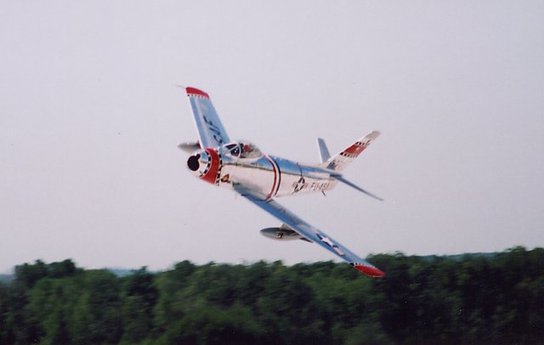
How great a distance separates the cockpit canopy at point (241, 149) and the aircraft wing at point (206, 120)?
2410mm

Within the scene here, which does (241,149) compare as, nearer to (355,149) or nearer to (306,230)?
(306,230)

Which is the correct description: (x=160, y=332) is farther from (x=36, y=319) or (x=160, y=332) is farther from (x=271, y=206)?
(x=271, y=206)

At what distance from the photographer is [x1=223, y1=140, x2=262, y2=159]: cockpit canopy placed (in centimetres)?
3275

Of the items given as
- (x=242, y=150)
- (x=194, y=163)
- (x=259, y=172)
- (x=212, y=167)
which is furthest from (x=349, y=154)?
(x=194, y=163)

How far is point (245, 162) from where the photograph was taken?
33.4 meters

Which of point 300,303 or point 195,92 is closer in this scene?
point 195,92

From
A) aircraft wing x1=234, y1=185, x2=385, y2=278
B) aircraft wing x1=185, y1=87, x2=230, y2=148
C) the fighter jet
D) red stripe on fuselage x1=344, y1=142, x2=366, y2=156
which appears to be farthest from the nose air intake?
red stripe on fuselage x1=344, y1=142, x2=366, y2=156

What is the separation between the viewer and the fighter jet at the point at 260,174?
31.7 metres

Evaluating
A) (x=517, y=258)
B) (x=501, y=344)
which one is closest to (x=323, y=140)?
(x=501, y=344)

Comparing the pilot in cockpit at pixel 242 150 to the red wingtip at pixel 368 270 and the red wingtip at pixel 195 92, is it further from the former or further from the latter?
the red wingtip at pixel 368 270

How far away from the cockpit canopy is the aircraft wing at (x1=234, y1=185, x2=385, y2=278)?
128cm

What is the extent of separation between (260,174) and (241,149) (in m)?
1.70

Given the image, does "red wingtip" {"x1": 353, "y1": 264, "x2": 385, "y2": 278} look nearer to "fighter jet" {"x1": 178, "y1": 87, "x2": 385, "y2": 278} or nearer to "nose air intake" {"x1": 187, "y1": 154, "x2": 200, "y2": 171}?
"fighter jet" {"x1": 178, "y1": 87, "x2": 385, "y2": 278}

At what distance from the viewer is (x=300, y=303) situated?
48.2 meters
